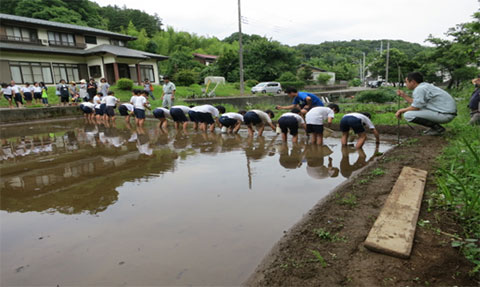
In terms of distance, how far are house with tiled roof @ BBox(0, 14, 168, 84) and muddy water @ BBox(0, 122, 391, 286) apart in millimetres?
18771

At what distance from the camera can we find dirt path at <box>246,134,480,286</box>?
6.36ft

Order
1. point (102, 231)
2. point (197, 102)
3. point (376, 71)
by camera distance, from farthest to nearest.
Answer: point (376, 71) < point (197, 102) < point (102, 231)

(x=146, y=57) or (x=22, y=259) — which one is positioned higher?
(x=146, y=57)

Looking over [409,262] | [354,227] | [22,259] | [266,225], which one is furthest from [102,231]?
[409,262]

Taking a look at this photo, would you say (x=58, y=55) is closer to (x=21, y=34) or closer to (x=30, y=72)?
(x=30, y=72)

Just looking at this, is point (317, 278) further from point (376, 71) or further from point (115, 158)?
point (376, 71)

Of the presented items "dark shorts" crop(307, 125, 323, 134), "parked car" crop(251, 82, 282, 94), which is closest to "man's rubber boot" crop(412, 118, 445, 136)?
"dark shorts" crop(307, 125, 323, 134)

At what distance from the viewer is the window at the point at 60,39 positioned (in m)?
24.3

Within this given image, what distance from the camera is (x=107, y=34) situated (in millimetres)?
27578

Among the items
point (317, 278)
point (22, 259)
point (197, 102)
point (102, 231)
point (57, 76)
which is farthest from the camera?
point (57, 76)

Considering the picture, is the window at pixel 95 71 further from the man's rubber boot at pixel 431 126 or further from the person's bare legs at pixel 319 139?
the man's rubber boot at pixel 431 126

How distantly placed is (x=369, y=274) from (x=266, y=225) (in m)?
1.20

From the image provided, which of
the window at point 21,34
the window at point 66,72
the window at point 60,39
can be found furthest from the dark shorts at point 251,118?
the window at point 60,39

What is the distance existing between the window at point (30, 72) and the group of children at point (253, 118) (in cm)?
1213
